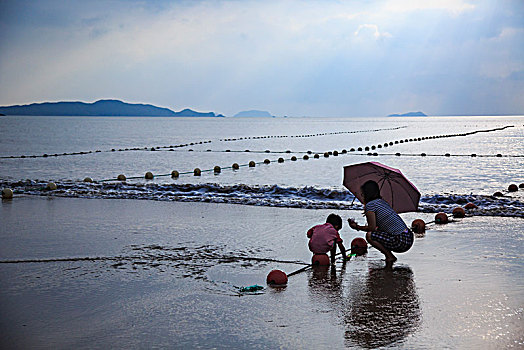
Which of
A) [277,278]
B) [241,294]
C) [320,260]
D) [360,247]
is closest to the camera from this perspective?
[241,294]

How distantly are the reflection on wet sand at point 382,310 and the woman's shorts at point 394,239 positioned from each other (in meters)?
0.37

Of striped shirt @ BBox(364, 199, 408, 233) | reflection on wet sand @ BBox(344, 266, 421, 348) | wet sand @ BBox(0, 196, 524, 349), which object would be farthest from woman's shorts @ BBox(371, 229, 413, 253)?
reflection on wet sand @ BBox(344, 266, 421, 348)

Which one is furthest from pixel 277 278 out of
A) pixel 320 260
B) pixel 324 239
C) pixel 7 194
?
pixel 7 194

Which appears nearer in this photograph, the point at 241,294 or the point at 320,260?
the point at 241,294

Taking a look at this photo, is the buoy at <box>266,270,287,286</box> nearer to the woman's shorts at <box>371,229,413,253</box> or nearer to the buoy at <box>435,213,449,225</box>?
the woman's shorts at <box>371,229,413,253</box>

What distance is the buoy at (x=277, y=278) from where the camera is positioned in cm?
627

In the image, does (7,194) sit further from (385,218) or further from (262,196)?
(385,218)

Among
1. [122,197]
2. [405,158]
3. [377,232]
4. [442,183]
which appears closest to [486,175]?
[442,183]

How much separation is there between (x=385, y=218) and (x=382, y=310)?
1949mm

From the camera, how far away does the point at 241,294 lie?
19.5 ft

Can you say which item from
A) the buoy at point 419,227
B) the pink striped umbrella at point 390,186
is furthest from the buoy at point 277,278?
the buoy at point 419,227

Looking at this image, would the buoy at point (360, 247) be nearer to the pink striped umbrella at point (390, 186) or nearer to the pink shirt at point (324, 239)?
the pink striped umbrella at point (390, 186)

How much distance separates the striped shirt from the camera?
280 inches

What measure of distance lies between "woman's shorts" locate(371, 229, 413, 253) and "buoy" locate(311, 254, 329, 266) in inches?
26.2
